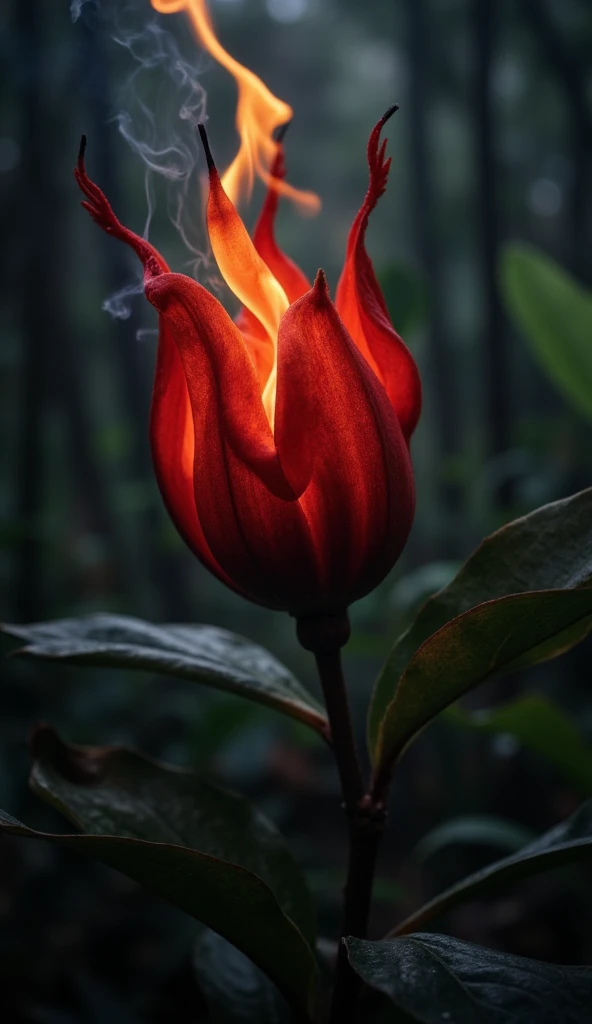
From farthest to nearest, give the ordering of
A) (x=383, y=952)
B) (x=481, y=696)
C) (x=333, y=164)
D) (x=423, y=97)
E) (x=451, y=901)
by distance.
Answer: (x=333, y=164)
(x=423, y=97)
(x=481, y=696)
(x=451, y=901)
(x=383, y=952)

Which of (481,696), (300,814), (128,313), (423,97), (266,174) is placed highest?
(423,97)

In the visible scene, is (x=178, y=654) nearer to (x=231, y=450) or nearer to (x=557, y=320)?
(x=231, y=450)

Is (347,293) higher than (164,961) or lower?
higher

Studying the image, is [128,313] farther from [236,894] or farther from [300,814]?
[300,814]

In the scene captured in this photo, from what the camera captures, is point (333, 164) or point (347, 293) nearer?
point (347, 293)

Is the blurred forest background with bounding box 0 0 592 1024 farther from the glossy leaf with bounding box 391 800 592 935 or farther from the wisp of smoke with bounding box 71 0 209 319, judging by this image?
the glossy leaf with bounding box 391 800 592 935

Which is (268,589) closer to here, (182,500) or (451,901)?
(182,500)

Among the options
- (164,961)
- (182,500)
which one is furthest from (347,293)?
(164,961)

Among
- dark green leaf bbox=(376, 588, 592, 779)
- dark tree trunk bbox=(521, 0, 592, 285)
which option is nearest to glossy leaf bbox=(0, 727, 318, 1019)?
dark green leaf bbox=(376, 588, 592, 779)

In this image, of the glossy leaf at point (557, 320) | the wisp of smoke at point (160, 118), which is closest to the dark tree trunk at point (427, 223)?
the glossy leaf at point (557, 320)

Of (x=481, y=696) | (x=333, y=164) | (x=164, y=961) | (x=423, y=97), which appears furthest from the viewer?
(x=333, y=164)
